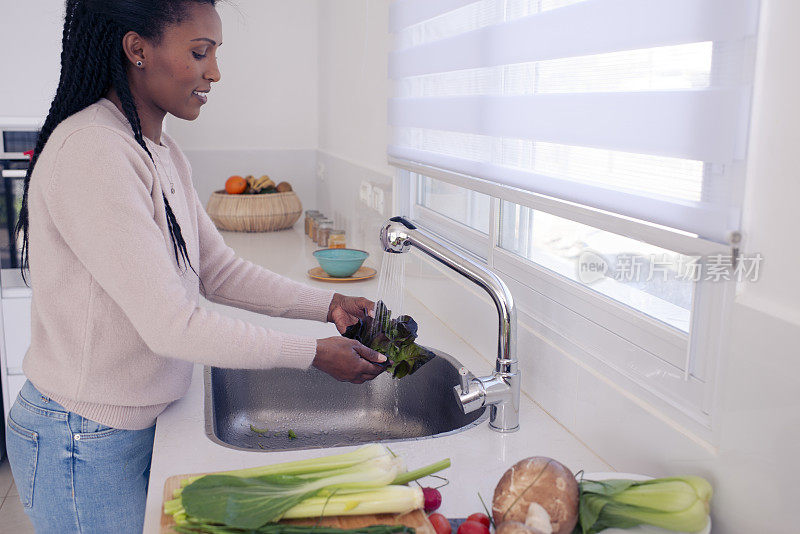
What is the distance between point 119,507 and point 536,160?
94 cm

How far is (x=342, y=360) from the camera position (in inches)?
49.4

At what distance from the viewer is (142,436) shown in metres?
1.30

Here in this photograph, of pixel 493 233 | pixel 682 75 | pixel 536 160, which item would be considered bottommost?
pixel 493 233

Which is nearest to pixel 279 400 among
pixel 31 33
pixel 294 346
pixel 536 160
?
pixel 294 346

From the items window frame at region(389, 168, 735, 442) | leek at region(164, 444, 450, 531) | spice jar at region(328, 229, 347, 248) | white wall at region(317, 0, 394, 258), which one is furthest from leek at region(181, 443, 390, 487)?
spice jar at region(328, 229, 347, 248)

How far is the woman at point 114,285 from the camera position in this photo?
1073mm

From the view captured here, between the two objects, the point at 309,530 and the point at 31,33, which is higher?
the point at 31,33

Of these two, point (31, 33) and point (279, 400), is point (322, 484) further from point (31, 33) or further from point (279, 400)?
point (31, 33)

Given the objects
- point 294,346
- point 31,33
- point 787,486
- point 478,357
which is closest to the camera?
point 787,486

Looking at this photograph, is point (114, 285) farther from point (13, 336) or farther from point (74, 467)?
point (13, 336)

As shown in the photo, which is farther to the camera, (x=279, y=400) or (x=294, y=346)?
(x=279, y=400)

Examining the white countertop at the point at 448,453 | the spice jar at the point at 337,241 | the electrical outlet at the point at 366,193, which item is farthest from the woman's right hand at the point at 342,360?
the spice jar at the point at 337,241

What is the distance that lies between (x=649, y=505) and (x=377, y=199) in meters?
1.72

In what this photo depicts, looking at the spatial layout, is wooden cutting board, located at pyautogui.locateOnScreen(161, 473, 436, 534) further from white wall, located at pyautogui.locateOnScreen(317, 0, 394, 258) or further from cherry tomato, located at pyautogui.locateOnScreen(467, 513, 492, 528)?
white wall, located at pyautogui.locateOnScreen(317, 0, 394, 258)
